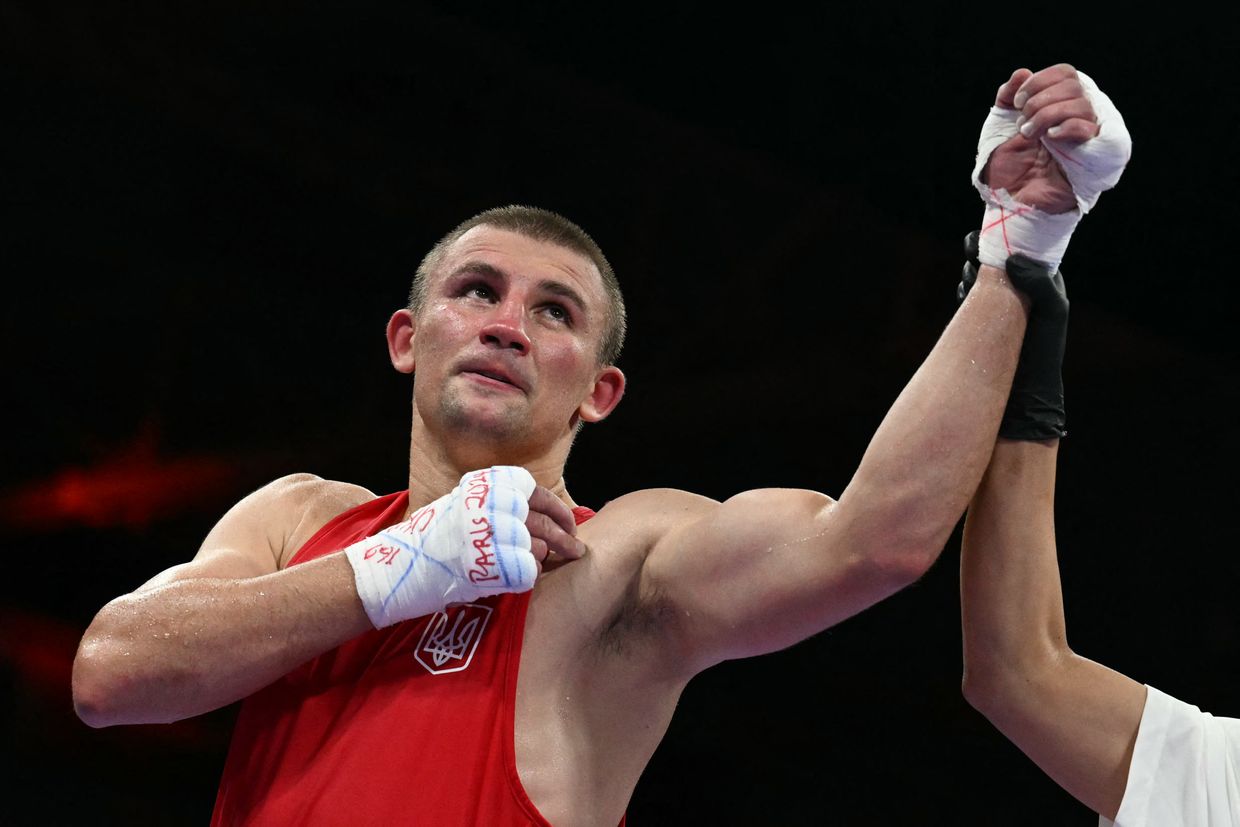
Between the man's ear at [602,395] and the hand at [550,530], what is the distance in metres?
0.43

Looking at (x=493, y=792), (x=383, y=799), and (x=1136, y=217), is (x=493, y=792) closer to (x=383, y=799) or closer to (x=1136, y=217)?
(x=383, y=799)

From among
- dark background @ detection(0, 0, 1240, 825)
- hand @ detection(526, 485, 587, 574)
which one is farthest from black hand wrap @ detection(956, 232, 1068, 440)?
dark background @ detection(0, 0, 1240, 825)

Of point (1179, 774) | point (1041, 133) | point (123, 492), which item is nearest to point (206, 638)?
point (1041, 133)

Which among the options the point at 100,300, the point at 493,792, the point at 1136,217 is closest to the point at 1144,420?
the point at 1136,217

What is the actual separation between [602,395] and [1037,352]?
795 millimetres

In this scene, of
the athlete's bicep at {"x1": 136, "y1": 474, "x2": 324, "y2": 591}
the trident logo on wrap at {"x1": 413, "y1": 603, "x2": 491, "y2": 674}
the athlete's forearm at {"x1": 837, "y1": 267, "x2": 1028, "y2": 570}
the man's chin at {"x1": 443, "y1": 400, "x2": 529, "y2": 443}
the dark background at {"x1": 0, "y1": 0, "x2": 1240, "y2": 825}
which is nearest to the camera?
the athlete's forearm at {"x1": 837, "y1": 267, "x2": 1028, "y2": 570}

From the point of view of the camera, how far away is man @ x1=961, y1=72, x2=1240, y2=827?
186 cm

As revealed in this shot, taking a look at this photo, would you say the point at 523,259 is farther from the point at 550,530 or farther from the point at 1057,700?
the point at 1057,700

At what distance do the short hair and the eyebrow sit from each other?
0.31 ft

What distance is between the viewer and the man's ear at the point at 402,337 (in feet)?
7.70

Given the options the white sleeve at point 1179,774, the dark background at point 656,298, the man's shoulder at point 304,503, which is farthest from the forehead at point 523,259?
the dark background at point 656,298

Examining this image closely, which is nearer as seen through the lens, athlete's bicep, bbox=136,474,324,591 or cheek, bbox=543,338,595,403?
athlete's bicep, bbox=136,474,324,591

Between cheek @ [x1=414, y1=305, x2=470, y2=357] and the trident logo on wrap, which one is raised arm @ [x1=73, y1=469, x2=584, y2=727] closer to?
the trident logo on wrap

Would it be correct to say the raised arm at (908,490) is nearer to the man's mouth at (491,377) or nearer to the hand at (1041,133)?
the hand at (1041,133)
